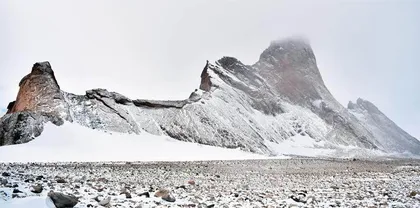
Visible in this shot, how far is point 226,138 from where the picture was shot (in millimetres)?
76000

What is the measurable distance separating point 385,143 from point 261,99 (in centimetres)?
7497

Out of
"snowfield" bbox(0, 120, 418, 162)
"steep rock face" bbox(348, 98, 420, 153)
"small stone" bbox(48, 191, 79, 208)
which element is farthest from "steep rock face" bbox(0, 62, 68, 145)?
"steep rock face" bbox(348, 98, 420, 153)

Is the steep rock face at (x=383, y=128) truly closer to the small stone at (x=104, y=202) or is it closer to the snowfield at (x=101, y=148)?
the snowfield at (x=101, y=148)

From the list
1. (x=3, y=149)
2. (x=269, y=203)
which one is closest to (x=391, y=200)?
(x=269, y=203)

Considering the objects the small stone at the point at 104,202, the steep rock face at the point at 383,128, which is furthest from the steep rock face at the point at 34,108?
the steep rock face at the point at 383,128

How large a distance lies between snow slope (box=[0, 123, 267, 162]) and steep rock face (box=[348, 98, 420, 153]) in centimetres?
11217

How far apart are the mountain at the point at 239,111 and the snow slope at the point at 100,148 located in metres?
2.41

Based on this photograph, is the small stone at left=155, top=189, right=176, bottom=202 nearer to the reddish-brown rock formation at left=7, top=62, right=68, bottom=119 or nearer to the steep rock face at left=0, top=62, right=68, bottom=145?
the steep rock face at left=0, top=62, right=68, bottom=145

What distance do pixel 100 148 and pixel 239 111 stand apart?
48977 millimetres

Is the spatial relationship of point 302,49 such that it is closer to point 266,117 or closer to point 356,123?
point 356,123

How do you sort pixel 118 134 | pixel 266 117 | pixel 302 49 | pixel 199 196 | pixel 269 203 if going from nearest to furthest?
1. pixel 269 203
2. pixel 199 196
3. pixel 118 134
4. pixel 266 117
5. pixel 302 49

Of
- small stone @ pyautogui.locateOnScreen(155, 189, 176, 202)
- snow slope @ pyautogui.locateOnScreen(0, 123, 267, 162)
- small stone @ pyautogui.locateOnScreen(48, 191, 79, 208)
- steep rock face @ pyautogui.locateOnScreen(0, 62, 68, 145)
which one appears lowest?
small stone @ pyautogui.locateOnScreen(155, 189, 176, 202)

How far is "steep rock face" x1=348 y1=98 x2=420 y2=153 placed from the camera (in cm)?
15295

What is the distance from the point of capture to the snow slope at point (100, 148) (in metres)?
43.1
